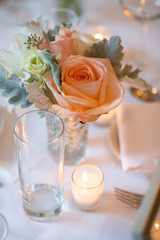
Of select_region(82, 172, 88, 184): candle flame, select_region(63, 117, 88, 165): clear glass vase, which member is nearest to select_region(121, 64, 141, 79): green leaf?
select_region(63, 117, 88, 165): clear glass vase

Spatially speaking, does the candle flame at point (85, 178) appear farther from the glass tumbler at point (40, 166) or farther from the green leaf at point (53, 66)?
the green leaf at point (53, 66)

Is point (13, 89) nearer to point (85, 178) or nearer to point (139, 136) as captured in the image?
point (85, 178)

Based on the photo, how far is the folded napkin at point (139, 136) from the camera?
786mm

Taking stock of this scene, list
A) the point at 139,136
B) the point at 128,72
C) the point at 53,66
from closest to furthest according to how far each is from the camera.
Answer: the point at 53,66 → the point at 128,72 → the point at 139,136

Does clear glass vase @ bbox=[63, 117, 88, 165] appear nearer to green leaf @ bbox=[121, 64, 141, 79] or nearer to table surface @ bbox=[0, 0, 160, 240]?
table surface @ bbox=[0, 0, 160, 240]

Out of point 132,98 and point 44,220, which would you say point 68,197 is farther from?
point 132,98

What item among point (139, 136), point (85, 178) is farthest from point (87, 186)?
point (139, 136)

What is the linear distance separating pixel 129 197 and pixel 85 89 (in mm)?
326

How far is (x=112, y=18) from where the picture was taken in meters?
1.44

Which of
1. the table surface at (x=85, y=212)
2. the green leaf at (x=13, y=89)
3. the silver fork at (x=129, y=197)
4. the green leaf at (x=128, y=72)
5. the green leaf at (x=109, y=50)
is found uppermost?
the green leaf at (x=109, y=50)

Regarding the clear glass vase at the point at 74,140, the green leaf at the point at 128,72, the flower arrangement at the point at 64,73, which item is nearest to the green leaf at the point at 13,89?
the flower arrangement at the point at 64,73

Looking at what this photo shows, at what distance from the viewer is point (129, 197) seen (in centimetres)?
74

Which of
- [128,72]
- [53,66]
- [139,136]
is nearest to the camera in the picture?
[53,66]

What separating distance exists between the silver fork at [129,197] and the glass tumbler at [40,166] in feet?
0.50
